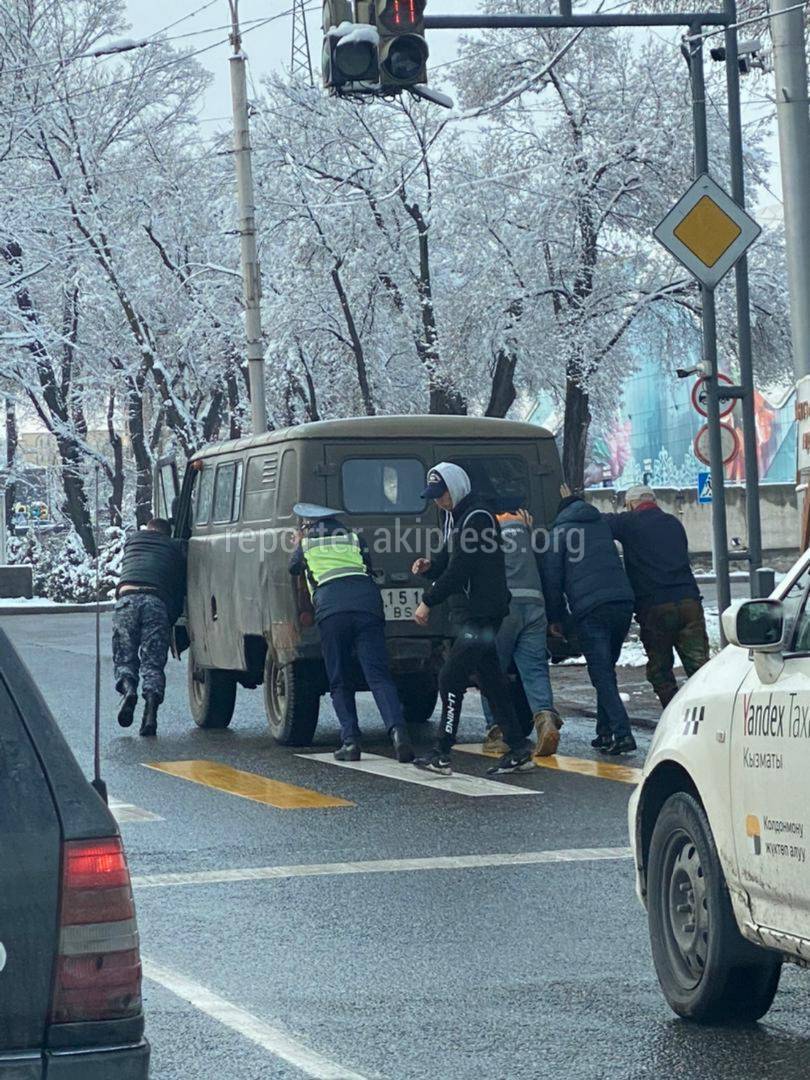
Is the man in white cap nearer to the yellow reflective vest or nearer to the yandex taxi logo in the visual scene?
the yellow reflective vest

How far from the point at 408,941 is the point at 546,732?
576 centimetres

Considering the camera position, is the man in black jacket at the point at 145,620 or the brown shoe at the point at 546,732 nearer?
the brown shoe at the point at 546,732

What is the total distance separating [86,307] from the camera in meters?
43.8

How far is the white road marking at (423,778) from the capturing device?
11859 mm

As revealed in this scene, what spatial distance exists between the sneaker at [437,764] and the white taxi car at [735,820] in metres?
6.04

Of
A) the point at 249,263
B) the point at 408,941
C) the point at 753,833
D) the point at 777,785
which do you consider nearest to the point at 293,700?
the point at 408,941

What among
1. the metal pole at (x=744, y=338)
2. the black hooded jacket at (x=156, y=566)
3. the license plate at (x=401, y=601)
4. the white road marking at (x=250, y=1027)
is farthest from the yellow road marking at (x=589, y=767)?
the white road marking at (x=250, y=1027)

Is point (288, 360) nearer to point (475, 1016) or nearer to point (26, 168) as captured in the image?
point (26, 168)

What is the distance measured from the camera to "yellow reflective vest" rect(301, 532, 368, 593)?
13.0m

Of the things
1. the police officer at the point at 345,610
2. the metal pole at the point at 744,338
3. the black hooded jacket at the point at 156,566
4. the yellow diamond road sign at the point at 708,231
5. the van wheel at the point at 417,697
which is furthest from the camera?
the black hooded jacket at the point at 156,566

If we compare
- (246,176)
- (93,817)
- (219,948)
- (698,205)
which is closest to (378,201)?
(246,176)

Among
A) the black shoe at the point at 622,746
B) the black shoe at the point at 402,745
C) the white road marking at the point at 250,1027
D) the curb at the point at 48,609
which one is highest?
the curb at the point at 48,609

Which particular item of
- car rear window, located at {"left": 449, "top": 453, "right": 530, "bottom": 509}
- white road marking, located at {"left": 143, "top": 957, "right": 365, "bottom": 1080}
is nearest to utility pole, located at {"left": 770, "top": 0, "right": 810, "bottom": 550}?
car rear window, located at {"left": 449, "top": 453, "right": 530, "bottom": 509}

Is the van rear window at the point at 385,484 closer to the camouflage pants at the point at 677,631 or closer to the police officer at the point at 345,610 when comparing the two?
the police officer at the point at 345,610
